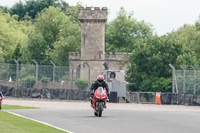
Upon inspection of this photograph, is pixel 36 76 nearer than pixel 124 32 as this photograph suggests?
Yes

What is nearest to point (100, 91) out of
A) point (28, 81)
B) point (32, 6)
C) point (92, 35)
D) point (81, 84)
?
point (81, 84)

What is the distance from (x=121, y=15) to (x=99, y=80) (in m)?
81.5

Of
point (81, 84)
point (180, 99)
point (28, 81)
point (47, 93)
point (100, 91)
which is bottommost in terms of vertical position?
point (100, 91)

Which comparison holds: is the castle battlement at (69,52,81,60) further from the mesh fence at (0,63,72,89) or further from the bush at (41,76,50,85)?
the bush at (41,76,50,85)

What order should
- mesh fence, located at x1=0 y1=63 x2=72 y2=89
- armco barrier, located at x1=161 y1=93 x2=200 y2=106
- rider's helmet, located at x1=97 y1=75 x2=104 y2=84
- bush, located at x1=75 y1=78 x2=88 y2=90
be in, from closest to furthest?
rider's helmet, located at x1=97 y1=75 x2=104 y2=84
armco barrier, located at x1=161 y1=93 x2=200 y2=106
mesh fence, located at x1=0 y1=63 x2=72 y2=89
bush, located at x1=75 y1=78 x2=88 y2=90

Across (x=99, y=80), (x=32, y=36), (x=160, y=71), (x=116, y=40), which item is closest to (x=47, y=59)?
(x=32, y=36)

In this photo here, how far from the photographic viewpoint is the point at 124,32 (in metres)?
106

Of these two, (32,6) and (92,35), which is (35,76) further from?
(32,6)

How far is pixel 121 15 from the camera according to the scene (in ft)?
353

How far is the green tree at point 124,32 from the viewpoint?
340ft

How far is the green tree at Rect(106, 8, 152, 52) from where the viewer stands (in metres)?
104

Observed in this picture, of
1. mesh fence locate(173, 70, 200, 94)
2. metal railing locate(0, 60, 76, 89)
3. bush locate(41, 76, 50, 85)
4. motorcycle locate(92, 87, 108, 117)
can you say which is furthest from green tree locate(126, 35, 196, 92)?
motorcycle locate(92, 87, 108, 117)

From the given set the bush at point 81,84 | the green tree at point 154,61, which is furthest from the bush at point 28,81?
the green tree at point 154,61

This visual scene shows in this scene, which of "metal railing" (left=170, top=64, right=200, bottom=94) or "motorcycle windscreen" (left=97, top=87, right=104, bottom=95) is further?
"metal railing" (left=170, top=64, right=200, bottom=94)
